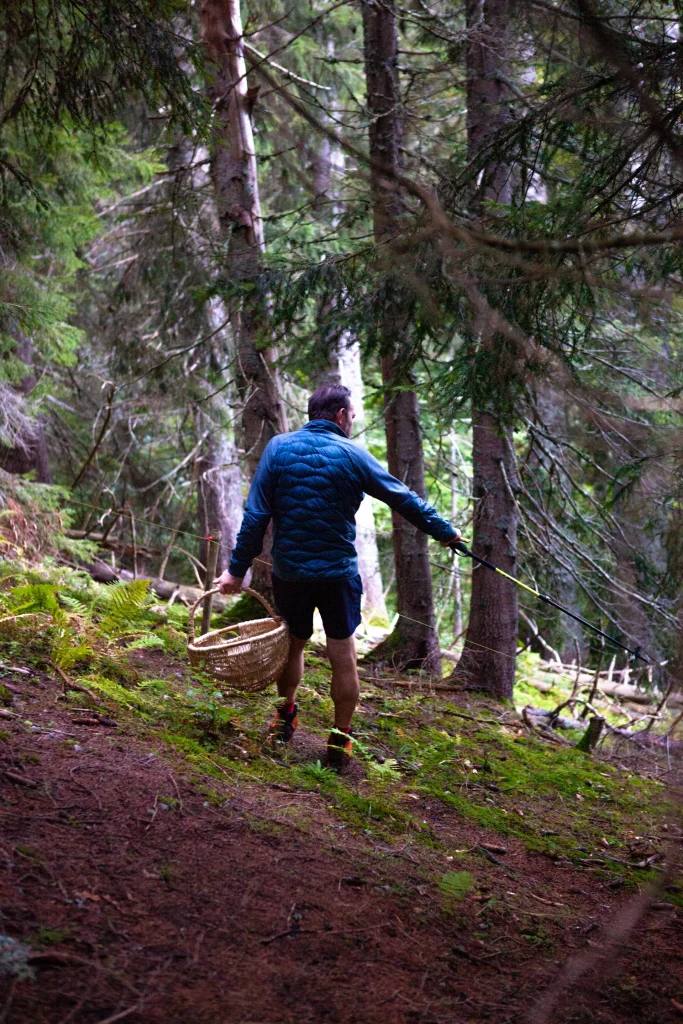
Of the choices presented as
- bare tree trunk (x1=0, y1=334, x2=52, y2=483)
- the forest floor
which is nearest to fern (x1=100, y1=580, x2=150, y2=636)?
the forest floor

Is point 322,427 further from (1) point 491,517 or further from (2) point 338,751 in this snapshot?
(1) point 491,517

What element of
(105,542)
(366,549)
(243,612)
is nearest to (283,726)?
(243,612)

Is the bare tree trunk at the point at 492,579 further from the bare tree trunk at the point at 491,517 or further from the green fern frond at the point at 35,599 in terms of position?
the green fern frond at the point at 35,599

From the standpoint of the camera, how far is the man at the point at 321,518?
496 cm

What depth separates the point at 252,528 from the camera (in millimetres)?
5004

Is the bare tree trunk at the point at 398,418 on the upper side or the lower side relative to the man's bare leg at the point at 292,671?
upper

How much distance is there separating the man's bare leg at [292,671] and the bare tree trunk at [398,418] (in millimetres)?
2861

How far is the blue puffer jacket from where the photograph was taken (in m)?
4.96

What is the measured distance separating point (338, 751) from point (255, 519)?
1542mm

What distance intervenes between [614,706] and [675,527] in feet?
23.0

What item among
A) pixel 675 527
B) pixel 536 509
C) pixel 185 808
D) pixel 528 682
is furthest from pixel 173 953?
pixel 528 682

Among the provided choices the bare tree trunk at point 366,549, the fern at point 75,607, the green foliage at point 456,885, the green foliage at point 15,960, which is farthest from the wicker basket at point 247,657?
the bare tree trunk at point 366,549

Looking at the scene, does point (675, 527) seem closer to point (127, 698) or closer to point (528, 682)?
point (127, 698)

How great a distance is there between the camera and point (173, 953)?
282 cm
